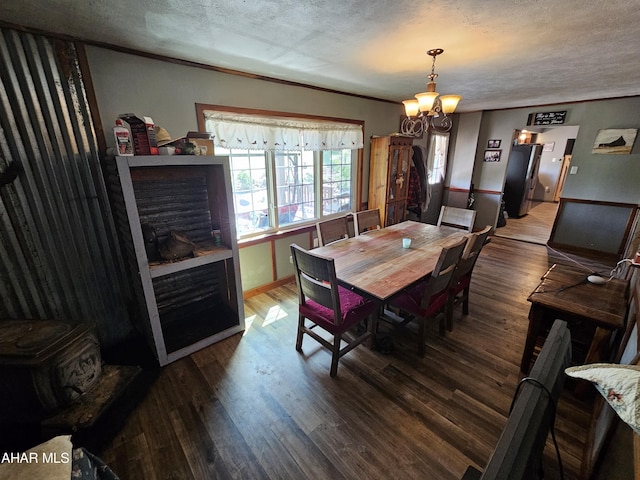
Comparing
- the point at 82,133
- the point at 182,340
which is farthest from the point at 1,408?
the point at 82,133

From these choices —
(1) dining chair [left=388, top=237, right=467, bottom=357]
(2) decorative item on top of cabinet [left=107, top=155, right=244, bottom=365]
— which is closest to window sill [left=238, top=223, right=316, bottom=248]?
(2) decorative item on top of cabinet [left=107, top=155, right=244, bottom=365]

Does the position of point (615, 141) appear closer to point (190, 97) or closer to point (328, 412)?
point (328, 412)

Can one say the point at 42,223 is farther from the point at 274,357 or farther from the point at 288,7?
the point at 288,7

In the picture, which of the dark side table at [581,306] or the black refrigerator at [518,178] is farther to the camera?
the black refrigerator at [518,178]

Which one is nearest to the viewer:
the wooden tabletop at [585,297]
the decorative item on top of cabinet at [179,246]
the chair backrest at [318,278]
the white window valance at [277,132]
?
the wooden tabletop at [585,297]

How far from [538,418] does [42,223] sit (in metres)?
2.61

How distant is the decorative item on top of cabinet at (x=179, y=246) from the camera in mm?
1812

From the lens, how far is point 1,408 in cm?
149

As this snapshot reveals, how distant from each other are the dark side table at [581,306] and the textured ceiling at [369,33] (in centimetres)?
159

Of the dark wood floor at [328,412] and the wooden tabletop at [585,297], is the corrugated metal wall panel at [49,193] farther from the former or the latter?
the wooden tabletop at [585,297]

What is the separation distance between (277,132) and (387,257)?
69.0 inches

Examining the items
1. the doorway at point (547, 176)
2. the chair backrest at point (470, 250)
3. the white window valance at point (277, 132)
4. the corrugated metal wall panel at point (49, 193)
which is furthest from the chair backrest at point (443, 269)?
the doorway at point (547, 176)

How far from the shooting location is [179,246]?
6.69 feet

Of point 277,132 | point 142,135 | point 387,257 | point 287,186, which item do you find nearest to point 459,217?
point 387,257
